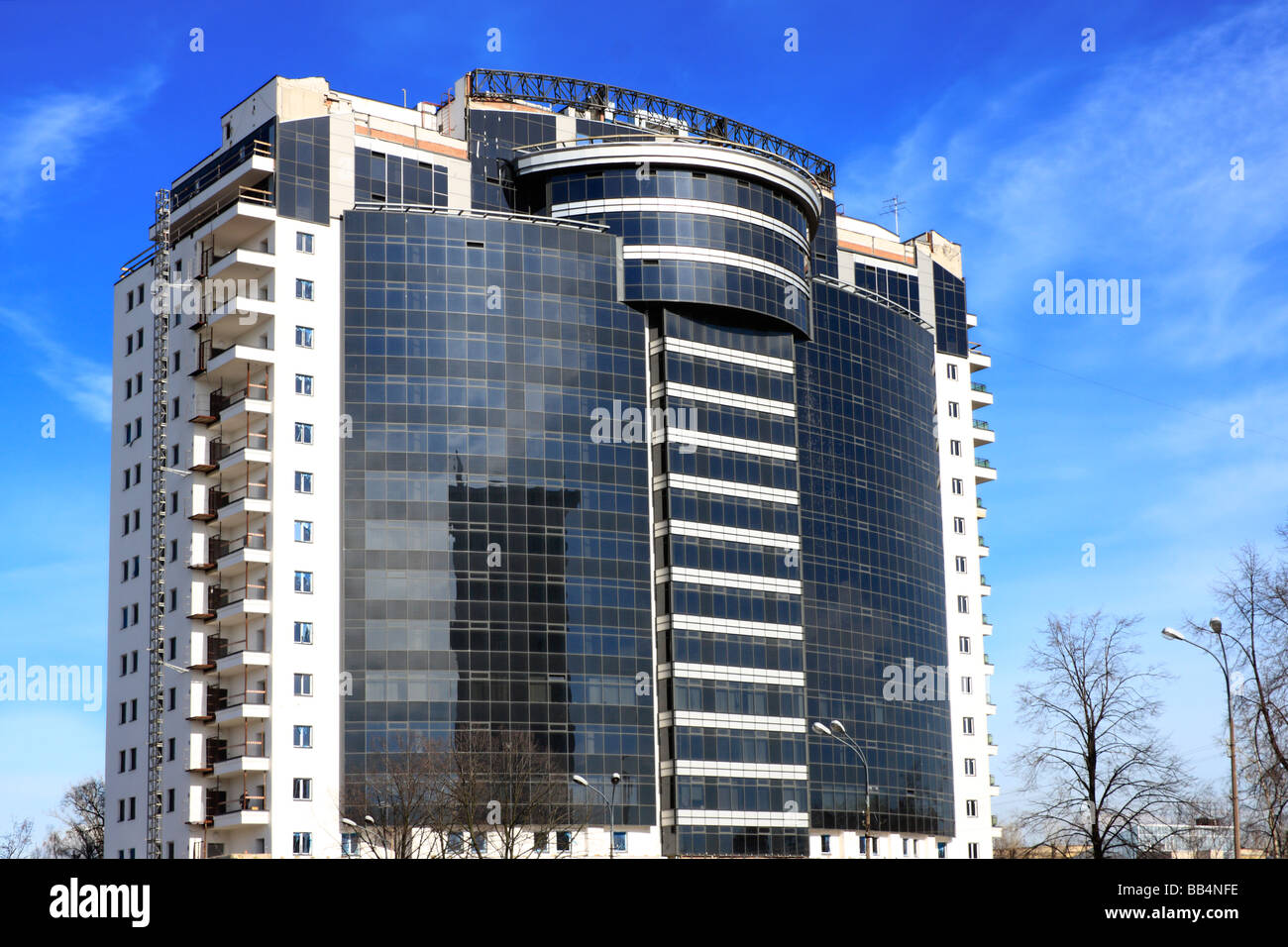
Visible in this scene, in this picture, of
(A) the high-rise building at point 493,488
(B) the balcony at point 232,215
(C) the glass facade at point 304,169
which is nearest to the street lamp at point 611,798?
(A) the high-rise building at point 493,488

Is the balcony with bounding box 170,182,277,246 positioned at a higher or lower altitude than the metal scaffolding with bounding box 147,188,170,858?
higher

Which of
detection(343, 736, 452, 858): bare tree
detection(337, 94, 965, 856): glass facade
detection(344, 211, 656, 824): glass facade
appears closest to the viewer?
detection(343, 736, 452, 858): bare tree

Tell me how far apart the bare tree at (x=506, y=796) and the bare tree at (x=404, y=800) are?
119cm

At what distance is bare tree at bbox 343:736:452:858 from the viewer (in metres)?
94.8

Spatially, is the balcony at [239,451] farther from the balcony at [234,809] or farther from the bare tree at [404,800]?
the balcony at [234,809]

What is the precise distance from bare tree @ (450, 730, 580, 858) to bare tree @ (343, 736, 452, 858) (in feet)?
3.91

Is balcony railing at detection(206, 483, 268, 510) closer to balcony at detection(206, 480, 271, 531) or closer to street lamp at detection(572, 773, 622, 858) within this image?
balcony at detection(206, 480, 271, 531)

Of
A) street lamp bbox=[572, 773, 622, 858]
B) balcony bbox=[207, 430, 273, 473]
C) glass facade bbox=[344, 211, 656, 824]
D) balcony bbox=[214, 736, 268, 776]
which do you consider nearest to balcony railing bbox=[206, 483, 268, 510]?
balcony bbox=[207, 430, 273, 473]

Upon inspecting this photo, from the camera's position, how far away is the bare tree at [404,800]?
9475cm

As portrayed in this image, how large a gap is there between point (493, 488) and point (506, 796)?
73.3ft

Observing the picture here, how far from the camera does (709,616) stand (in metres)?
113

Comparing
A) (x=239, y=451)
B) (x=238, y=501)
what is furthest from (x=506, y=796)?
(x=239, y=451)
